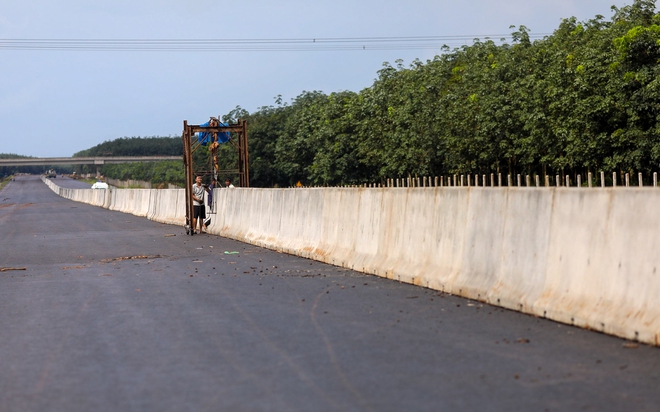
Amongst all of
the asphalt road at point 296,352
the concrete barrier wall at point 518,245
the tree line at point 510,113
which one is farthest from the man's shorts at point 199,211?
the tree line at point 510,113

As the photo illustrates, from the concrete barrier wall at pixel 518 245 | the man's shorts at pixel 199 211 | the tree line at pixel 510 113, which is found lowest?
the man's shorts at pixel 199 211

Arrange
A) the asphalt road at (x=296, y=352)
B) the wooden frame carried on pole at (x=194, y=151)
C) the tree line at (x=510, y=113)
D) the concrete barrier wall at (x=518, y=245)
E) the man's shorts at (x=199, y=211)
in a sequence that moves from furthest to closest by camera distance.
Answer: the tree line at (x=510, y=113), the wooden frame carried on pole at (x=194, y=151), the man's shorts at (x=199, y=211), the concrete barrier wall at (x=518, y=245), the asphalt road at (x=296, y=352)

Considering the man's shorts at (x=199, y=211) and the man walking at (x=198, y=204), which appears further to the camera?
the man's shorts at (x=199, y=211)

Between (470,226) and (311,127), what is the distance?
9383 centimetres

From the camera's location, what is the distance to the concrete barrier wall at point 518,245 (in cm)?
785

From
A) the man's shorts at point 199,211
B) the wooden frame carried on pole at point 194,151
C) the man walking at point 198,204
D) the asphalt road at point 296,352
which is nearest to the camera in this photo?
the asphalt road at point 296,352

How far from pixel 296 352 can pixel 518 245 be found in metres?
3.42

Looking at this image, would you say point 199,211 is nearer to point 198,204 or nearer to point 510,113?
point 198,204

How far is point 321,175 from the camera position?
92.9 m

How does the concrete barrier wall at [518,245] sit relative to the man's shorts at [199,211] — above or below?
above

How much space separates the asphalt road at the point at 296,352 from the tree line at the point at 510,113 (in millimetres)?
33962

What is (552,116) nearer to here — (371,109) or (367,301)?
(371,109)

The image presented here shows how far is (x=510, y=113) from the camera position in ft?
189

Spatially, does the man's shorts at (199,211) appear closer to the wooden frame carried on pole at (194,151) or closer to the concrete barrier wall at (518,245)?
the wooden frame carried on pole at (194,151)
